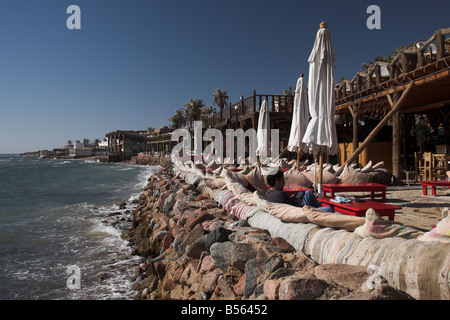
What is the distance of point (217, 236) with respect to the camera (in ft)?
10.9

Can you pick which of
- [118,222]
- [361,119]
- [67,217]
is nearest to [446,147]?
[361,119]

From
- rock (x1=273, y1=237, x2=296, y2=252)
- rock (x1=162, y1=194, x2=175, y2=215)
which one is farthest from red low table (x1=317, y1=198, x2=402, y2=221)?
rock (x1=162, y1=194, x2=175, y2=215)

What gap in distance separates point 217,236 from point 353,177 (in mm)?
5383

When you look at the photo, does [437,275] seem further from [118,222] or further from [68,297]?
[118,222]

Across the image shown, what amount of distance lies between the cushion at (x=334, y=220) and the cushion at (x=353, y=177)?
5.09 meters

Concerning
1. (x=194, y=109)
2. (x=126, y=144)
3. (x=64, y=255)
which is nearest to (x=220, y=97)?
(x=194, y=109)

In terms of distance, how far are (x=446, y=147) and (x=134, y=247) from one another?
11737mm

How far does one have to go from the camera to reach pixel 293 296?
1868 mm

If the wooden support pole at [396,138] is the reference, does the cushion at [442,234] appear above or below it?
below

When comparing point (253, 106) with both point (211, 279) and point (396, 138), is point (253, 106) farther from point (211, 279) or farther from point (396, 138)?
point (211, 279)

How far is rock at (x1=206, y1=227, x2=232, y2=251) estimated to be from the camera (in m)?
3.30

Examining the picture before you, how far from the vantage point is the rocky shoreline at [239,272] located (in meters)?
1.86

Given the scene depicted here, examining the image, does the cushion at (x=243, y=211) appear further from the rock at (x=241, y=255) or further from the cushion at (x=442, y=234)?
the cushion at (x=442, y=234)

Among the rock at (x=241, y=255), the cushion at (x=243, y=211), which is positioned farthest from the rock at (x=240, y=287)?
the cushion at (x=243, y=211)
